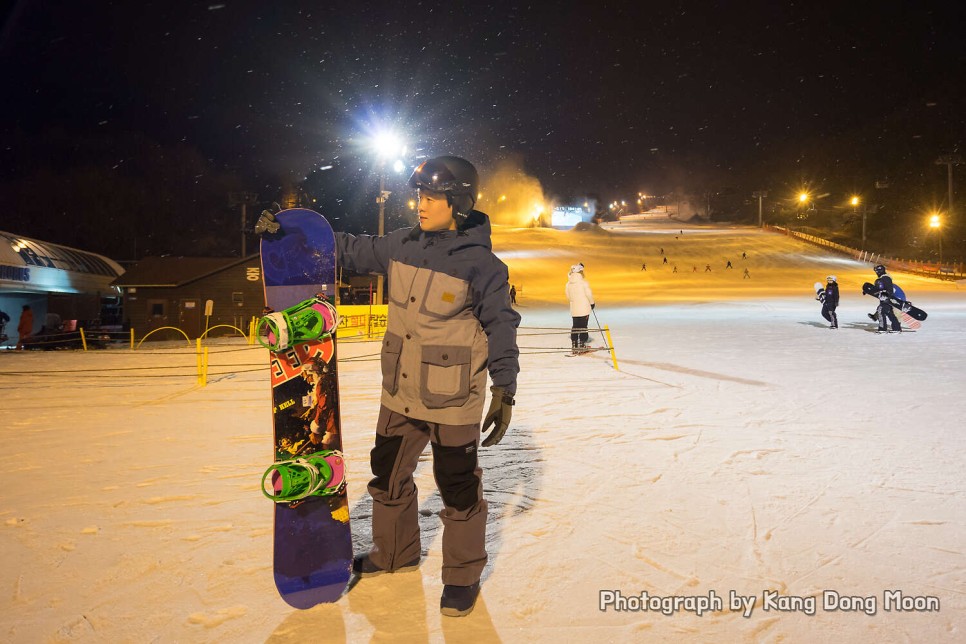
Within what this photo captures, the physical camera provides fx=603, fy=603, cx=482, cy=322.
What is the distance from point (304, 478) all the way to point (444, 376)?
2.74 ft

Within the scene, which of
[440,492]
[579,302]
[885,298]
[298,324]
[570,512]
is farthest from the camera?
[885,298]

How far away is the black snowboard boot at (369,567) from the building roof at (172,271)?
24.9 meters

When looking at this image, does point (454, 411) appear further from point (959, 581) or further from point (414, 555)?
point (959, 581)

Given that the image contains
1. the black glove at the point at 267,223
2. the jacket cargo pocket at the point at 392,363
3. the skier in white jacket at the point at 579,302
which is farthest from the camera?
the skier in white jacket at the point at 579,302

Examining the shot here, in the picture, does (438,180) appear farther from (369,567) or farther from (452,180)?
(369,567)

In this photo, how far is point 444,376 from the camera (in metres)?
2.62

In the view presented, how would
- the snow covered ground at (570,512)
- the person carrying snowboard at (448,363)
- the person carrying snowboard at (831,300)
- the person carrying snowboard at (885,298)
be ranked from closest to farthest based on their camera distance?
the snow covered ground at (570,512)
the person carrying snowboard at (448,363)
the person carrying snowboard at (885,298)
the person carrying snowboard at (831,300)

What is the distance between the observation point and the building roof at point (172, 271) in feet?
86.8

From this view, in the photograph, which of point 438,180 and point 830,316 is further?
point 830,316

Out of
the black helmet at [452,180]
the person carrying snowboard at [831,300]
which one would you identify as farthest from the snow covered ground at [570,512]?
the person carrying snowboard at [831,300]

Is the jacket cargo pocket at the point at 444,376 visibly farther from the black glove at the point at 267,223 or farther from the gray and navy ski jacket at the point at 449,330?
the black glove at the point at 267,223

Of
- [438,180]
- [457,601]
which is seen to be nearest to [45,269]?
[438,180]

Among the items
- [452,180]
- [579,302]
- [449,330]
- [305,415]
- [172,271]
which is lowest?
[305,415]

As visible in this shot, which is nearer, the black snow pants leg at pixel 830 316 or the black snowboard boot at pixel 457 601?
the black snowboard boot at pixel 457 601
